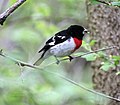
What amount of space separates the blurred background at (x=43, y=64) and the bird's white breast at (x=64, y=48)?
0.51 m

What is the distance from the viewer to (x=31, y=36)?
671 cm

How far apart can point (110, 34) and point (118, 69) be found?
1.14ft

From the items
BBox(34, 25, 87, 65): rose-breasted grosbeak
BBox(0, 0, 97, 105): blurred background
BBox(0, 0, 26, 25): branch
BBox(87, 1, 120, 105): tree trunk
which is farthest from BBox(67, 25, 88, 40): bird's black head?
BBox(0, 0, 26, 25): branch

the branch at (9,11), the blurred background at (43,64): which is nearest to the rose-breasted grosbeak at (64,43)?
the blurred background at (43,64)

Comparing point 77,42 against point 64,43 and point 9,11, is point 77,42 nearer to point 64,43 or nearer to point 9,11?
A: point 64,43

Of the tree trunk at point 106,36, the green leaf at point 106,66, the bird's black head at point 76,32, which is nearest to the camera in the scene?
the green leaf at point 106,66

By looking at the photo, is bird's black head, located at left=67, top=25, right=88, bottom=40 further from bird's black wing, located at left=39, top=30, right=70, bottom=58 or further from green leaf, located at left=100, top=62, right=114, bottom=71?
green leaf, located at left=100, top=62, right=114, bottom=71

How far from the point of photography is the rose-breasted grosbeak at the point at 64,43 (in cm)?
348

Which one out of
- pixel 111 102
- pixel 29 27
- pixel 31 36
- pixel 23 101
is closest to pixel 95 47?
pixel 111 102

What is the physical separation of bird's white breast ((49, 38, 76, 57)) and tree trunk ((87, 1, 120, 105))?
0.77 m

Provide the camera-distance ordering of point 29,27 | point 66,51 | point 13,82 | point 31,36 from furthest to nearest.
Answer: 1. point 29,27
2. point 31,36
3. point 13,82
4. point 66,51

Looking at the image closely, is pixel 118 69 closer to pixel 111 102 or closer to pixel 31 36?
pixel 111 102

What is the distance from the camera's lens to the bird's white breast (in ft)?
11.4

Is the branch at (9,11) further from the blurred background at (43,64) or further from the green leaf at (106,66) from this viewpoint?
the blurred background at (43,64)
